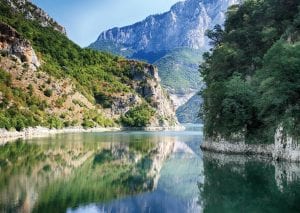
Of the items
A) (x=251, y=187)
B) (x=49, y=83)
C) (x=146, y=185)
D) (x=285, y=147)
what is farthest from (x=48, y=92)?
(x=251, y=187)

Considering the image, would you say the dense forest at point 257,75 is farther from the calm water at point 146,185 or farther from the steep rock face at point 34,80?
the steep rock face at point 34,80

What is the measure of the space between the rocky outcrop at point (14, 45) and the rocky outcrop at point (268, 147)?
89.0m

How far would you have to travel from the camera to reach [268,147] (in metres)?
43.6

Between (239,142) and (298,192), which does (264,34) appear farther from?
(298,192)

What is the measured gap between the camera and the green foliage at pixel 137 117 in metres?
178

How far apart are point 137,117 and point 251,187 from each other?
15578 cm

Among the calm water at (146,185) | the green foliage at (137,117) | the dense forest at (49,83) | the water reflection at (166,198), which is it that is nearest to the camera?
the water reflection at (166,198)

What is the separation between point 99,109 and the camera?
16888cm

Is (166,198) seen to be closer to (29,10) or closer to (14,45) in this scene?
(14,45)

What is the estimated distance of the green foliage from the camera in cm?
17812

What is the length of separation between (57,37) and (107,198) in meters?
178


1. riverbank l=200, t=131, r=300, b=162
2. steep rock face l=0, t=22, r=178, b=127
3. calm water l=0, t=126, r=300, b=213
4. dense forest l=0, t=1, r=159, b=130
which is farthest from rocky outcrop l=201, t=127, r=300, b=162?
steep rock face l=0, t=22, r=178, b=127

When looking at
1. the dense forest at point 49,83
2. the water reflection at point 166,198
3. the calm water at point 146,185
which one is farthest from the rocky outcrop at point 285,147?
the dense forest at point 49,83

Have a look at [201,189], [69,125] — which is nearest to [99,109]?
[69,125]
